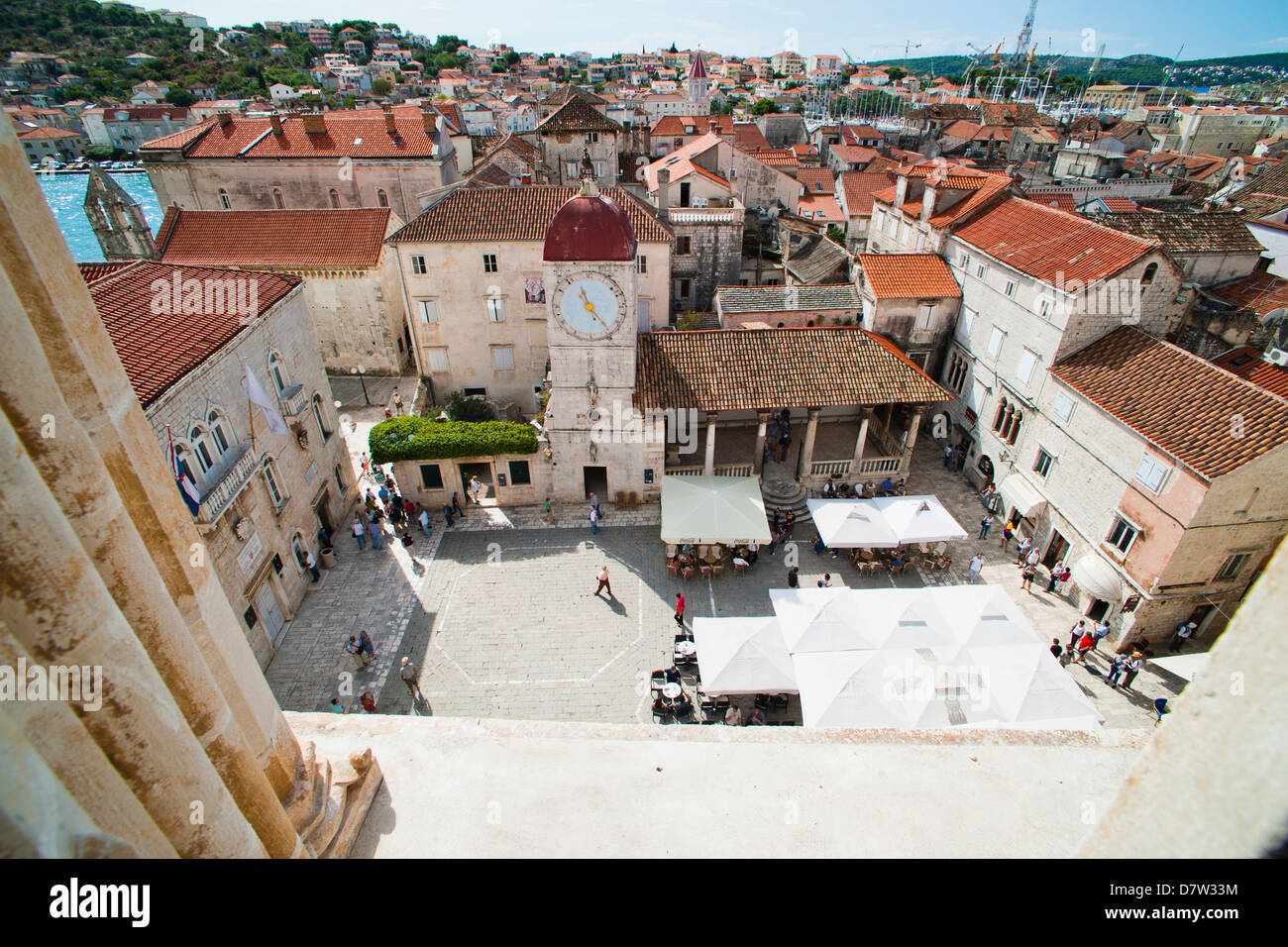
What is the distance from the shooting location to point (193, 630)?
4.86 metres

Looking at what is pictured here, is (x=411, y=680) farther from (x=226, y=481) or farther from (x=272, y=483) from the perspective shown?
(x=272, y=483)

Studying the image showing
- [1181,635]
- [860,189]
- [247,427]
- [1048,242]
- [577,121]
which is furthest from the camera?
[860,189]

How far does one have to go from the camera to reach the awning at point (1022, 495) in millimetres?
21578

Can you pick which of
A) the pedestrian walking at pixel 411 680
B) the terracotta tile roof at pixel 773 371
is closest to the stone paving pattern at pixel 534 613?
Result: the pedestrian walking at pixel 411 680

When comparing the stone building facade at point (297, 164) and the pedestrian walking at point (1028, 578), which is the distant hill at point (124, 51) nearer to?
the stone building facade at point (297, 164)

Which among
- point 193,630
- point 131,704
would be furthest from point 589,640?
point 131,704

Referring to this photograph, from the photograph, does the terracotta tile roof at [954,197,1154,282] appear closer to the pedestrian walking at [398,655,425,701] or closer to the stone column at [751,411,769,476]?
the stone column at [751,411,769,476]

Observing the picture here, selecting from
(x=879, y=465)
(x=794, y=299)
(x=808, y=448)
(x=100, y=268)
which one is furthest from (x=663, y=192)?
(x=100, y=268)

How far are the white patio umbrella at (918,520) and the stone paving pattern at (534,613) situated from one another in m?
1.65

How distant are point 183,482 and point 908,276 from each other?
27.0 m

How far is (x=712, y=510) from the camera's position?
2105 centimetres
